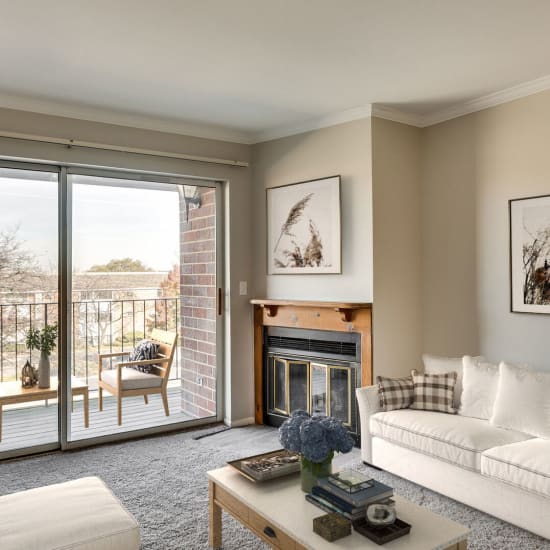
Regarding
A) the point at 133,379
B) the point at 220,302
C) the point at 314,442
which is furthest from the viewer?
the point at 220,302

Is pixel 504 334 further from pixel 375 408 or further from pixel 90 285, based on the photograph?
pixel 90 285

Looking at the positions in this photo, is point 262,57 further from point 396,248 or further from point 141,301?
point 141,301

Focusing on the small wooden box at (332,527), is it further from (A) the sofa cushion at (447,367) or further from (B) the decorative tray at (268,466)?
(A) the sofa cushion at (447,367)

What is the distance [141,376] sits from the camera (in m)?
4.37

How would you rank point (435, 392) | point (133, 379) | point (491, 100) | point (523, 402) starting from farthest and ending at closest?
point (133, 379), point (491, 100), point (435, 392), point (523, 402)

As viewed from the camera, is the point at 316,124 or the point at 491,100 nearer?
the point at 491,100

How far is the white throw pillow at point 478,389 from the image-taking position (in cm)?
325

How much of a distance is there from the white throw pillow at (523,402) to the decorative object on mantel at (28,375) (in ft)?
10.5

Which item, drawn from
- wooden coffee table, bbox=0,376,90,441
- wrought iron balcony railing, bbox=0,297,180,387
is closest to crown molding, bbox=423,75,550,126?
wrought iron balcony railing, bbox=0,297,180,387

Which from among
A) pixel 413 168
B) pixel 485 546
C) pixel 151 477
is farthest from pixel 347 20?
pixel 151 477

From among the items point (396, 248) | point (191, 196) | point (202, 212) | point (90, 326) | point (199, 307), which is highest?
point (191, 196)

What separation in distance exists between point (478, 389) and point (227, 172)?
2.73 m

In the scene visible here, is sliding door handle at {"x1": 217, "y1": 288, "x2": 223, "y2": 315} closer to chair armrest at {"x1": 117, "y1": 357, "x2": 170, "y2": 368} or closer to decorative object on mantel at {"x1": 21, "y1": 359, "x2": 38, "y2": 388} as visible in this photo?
chair armrest at {"x1": 117, "y1": 357, "x2": 170, "y2": 368}

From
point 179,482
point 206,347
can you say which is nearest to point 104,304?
point 206,347
